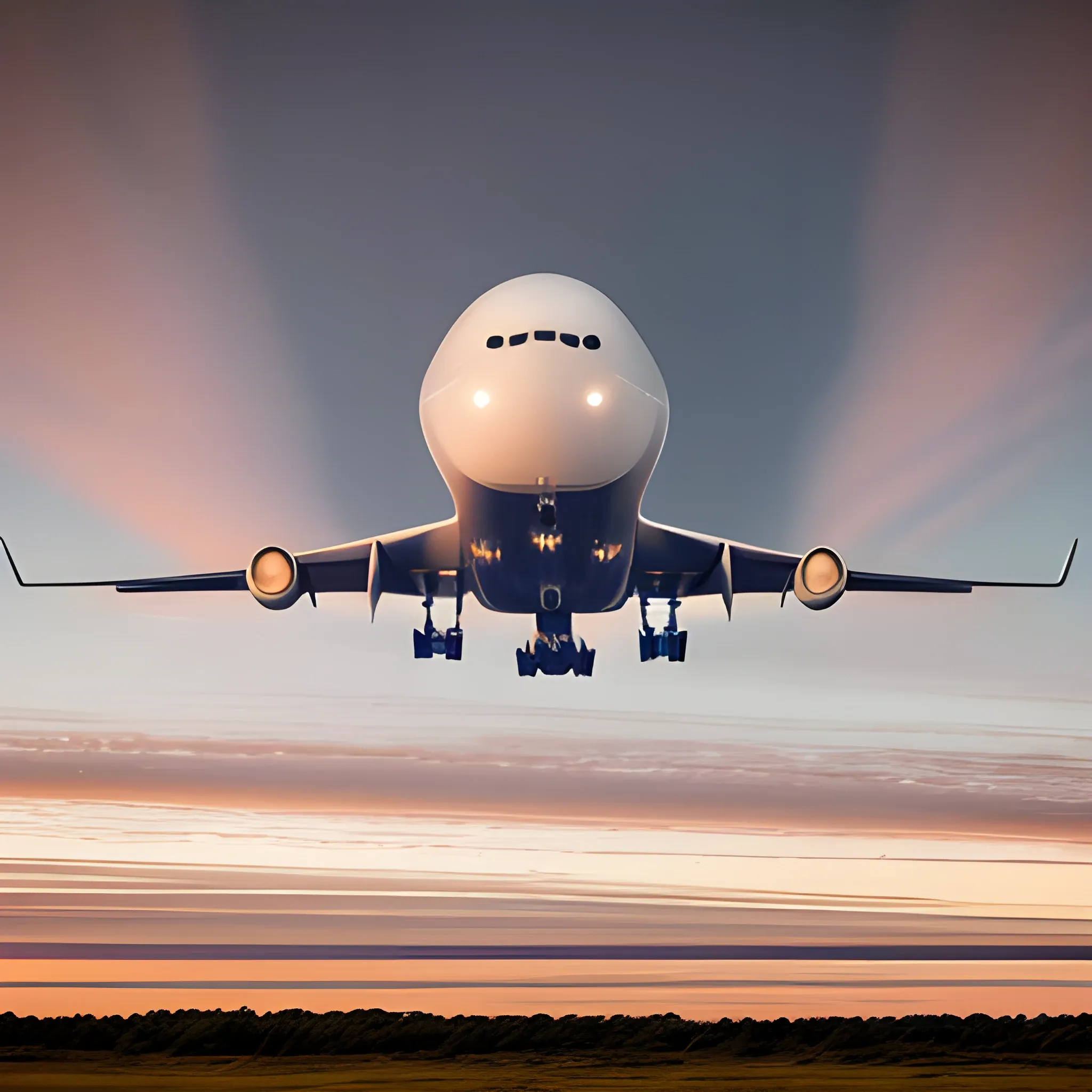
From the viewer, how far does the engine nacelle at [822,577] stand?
2634cm

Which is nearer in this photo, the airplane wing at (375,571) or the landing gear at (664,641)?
the airplane wing at (375,571)

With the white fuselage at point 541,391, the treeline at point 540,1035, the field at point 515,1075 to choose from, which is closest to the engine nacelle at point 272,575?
the white fuselage at point 541,391

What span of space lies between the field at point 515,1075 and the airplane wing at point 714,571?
371ft

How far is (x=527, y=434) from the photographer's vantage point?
22.3 metres

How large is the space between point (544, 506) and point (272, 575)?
6.47 metres

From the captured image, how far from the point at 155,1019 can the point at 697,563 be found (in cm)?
15074

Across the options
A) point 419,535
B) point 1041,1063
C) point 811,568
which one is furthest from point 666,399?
point 1041,1063

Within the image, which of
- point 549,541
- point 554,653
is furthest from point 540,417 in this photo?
point 554,653

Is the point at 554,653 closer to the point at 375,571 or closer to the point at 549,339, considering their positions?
the point at 375,571

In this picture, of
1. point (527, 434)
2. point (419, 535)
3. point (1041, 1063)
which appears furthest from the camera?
point (1041, 1063)

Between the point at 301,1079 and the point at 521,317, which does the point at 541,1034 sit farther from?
the point at 521,317

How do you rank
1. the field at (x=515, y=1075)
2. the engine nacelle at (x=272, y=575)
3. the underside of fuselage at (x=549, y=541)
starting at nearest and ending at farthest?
the underside of fuselage at (x=549, y=541) < the engine nacelle at (x=272, y=575) < the field at (x=515, y=1075)

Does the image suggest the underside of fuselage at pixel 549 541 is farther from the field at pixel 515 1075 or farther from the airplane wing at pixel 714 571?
the field at pixel 515 1075

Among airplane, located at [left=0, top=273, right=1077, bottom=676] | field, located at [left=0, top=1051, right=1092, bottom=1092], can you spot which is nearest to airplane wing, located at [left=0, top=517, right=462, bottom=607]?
airplane, located at [left=0, top=273, right=1077, bottom=676]
